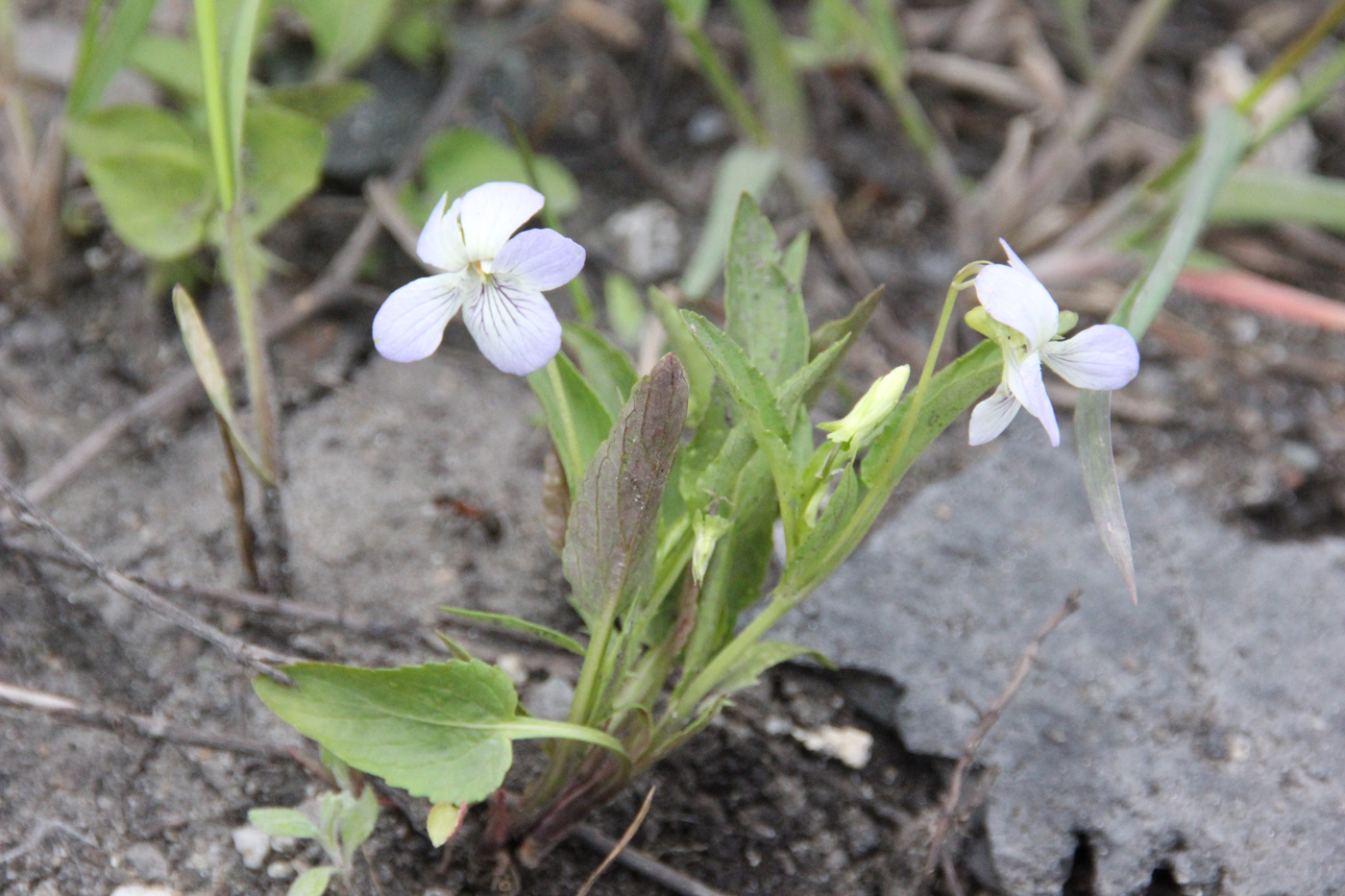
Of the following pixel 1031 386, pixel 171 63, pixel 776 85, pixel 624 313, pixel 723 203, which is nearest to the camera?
pixel 1031 386

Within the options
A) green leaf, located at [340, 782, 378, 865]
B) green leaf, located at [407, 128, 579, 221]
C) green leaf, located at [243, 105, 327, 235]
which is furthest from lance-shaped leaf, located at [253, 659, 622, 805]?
green leaf, located at [407, 128, 579, 221]

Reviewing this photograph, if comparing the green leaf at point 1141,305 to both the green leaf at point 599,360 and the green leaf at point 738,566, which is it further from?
the green leaf at point 599,360

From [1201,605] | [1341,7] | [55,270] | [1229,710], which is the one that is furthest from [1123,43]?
[55,270]

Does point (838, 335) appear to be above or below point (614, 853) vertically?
above

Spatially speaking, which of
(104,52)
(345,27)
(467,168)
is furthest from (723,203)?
(104,52)

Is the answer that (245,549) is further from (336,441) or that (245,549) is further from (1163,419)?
(1163,419)

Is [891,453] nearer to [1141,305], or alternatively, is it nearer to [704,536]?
[704,536]

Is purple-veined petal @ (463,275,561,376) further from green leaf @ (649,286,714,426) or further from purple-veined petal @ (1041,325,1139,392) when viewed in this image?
purple-veined petal @ (1041,325,1139,392)
